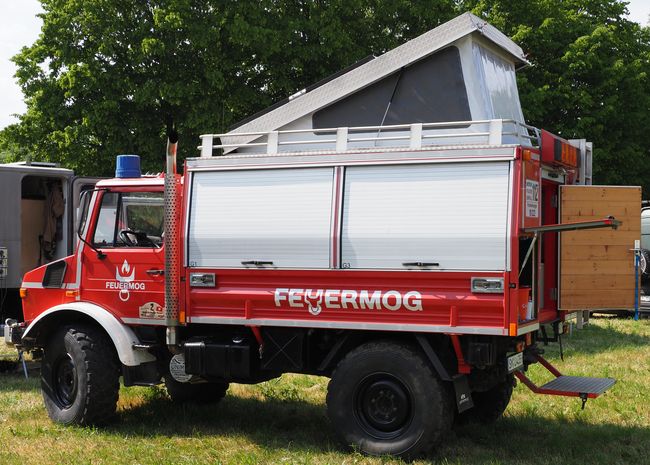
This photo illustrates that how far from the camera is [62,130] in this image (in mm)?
22328

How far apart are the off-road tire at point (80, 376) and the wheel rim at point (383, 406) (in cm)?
263

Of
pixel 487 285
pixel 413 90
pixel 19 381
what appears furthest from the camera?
pixel 19 381

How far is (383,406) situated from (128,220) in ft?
10.6

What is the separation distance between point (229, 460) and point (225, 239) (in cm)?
200

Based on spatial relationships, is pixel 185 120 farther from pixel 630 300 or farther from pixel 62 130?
pixel 630 300

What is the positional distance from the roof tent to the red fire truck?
2cm

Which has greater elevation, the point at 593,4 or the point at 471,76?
the point at 593,4

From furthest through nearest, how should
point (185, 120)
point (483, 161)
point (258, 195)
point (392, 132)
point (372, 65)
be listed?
point (185, 120) → point (372, 65) → point (392, 132) → point (258, 195) → point (483, 161)

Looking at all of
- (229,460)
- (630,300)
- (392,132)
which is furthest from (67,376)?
(630,300)

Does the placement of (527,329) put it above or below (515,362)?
above

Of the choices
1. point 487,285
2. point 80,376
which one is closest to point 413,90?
point 487,285

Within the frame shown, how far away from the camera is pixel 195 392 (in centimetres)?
921

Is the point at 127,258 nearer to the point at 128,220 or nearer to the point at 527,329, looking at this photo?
the point at 128,220

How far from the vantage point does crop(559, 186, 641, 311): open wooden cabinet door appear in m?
7.56
